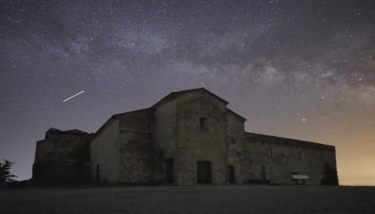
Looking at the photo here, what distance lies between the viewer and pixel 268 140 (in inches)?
965

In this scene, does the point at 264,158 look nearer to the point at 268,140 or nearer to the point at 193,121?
the point at 268,140

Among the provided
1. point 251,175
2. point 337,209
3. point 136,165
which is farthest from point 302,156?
point 337,209

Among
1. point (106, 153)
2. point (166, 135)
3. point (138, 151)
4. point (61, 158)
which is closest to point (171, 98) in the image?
point (166, 135)

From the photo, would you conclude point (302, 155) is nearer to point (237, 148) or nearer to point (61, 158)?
point (237, 148)

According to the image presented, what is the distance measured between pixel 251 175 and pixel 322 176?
995 cm

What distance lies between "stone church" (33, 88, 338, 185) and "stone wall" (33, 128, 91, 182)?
496 cm

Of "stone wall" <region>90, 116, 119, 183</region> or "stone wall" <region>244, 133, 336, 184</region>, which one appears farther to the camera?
"stone wall" <region>244, 133, 336, 184</region>

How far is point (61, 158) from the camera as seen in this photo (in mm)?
29375

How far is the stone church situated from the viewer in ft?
62.0

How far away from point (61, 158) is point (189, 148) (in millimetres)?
17565

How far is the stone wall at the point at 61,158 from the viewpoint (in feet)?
93.3

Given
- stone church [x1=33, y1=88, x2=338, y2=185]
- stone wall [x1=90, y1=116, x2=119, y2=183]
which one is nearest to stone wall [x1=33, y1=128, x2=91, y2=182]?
stone wall [x1=90, y1=116, x2=119, y2=183]

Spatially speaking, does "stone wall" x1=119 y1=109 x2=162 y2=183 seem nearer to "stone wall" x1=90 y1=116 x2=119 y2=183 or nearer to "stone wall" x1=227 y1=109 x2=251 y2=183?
"stone wall" x1=90 y1=116 x2=119 y2=183

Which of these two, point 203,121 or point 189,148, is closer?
point 189,148
